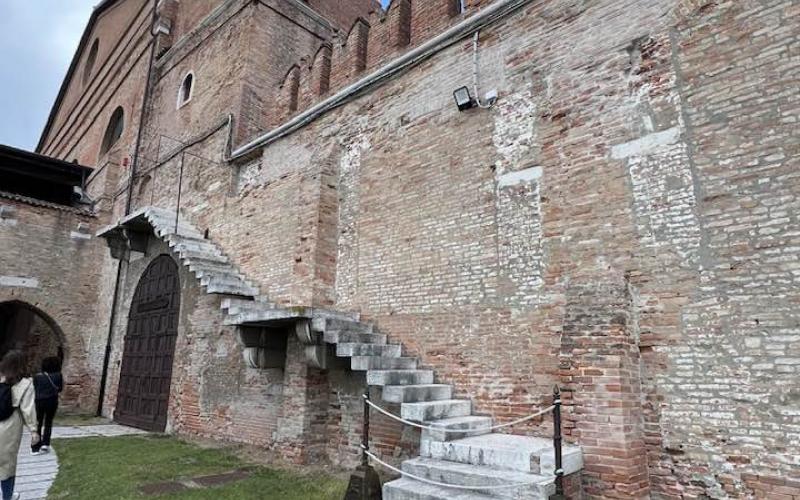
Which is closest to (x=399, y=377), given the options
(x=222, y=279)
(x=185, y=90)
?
(x=222, y=279)

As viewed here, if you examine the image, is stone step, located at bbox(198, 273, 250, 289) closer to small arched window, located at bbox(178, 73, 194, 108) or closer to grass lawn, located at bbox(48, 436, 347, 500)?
grass lawn, located at bbox(48, 436, 347, 500)

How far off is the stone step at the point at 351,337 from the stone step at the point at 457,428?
158 cm

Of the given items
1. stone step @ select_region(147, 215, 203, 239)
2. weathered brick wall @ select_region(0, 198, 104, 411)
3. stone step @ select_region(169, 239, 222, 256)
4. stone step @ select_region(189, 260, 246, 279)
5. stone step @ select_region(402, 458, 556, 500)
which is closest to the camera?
stone step @ select_region(402, 458, 556, 500)

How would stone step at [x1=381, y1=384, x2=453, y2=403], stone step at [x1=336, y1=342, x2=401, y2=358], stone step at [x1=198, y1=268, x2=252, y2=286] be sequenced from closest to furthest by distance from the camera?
stone step at [x1=381, y1=384, x2=453, y2=403], stone step at [x1=336, y1=342, x2=401, y2=358], stone step at [x1=198, y1=268, x2=252, y2=286]

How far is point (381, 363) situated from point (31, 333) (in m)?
16.4

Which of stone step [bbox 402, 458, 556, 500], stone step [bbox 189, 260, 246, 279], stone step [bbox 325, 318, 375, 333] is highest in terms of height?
stone step [bbox 189, 260, 246, 279]

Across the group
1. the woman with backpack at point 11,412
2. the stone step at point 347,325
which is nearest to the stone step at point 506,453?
the stone step at point 347,325

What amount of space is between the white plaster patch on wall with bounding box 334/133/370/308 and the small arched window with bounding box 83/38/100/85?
67.4 ft

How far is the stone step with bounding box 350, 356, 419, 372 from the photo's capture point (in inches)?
228

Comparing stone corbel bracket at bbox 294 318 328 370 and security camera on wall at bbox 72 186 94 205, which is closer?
stone corbel bracket at bbox 294 318 328 370

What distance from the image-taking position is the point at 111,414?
12.4 metres

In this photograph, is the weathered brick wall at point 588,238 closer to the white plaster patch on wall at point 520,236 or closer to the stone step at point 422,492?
the white plaster patch on wall at point 520,236

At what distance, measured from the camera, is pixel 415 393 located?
543cm

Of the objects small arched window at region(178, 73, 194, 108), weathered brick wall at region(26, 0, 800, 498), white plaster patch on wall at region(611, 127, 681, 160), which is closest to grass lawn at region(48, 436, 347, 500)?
weathered brick wall at region(26, 0, 800, 498)
